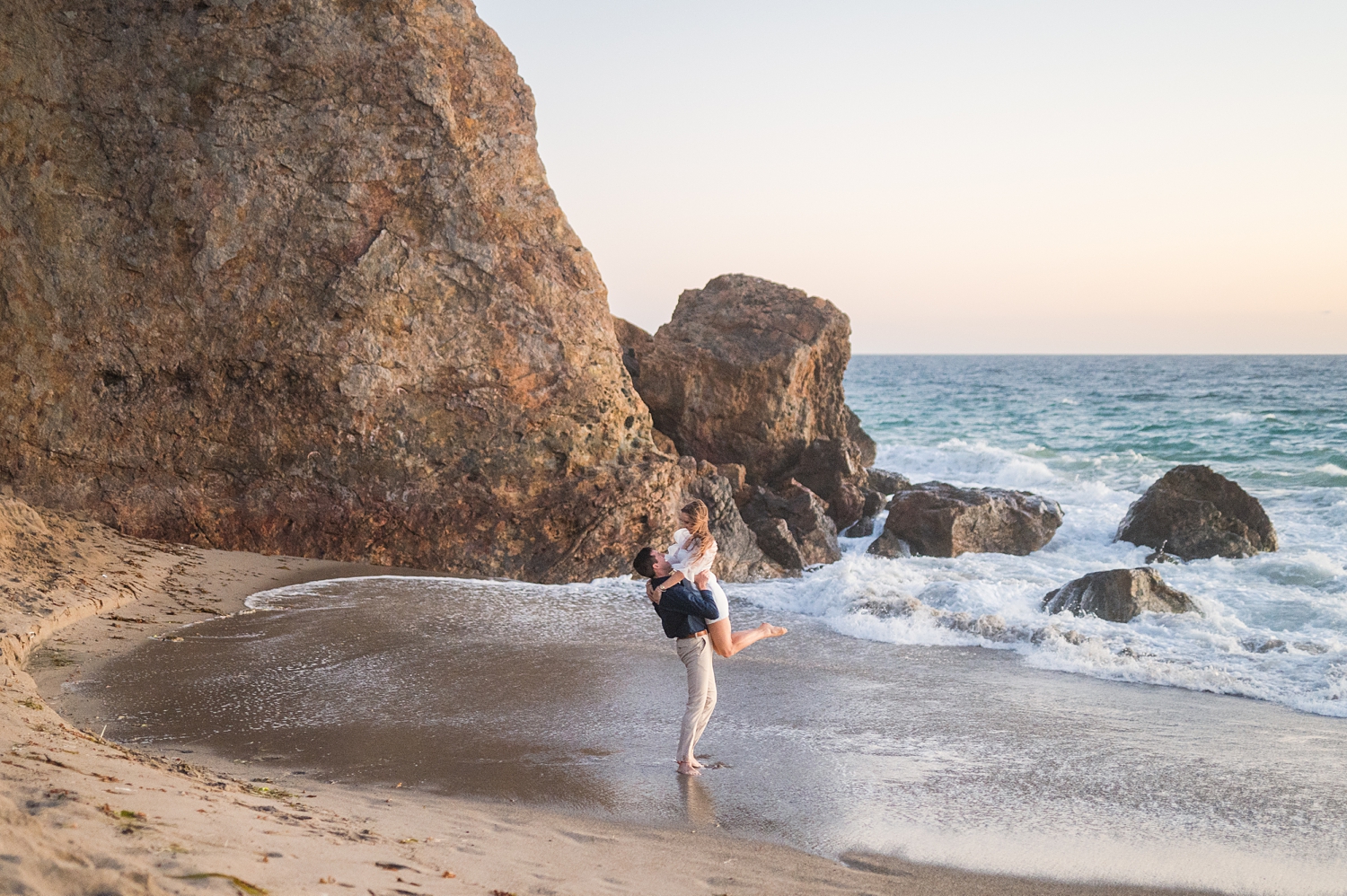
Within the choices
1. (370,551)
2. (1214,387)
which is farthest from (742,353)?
(1214,387)

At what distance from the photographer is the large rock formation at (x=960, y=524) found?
14000 mm

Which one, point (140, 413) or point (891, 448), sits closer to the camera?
point (140, 413)

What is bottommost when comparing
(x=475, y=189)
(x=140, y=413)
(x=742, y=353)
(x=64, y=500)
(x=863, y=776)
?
(x=863, y=776)

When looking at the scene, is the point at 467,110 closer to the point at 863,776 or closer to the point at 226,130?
the point at 226,130

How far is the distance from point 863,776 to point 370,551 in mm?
6570

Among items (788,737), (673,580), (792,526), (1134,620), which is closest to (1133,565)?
(1134,620)

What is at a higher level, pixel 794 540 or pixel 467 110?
pixel 467 110

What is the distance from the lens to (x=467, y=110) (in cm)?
1093

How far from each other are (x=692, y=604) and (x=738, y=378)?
969 centimetres

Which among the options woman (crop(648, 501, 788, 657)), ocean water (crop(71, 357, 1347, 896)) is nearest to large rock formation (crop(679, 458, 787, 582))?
ocean water (crop(71, 357, 1347, 896))

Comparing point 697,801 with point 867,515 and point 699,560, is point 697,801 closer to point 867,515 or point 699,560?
point 699,560

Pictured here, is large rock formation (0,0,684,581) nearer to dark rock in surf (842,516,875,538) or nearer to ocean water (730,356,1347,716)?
ocean water (730,356,1347,716)

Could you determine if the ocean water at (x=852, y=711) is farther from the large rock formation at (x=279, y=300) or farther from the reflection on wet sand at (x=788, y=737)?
the large rock formation at (x=279, y=300)

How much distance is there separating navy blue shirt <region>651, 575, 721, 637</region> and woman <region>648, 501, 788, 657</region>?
0.04 metres
